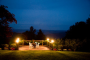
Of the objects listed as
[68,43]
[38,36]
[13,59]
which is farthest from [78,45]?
[38,36]

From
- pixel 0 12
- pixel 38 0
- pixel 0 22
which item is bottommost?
pixel 0 22

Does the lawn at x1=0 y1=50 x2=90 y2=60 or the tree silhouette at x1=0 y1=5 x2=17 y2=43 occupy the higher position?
the tree silhouette at x1=0 y1=5 x2=17 y2=43

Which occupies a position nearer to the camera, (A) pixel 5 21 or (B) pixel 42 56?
(B) pixel 42 56

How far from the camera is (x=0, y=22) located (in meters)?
11.4

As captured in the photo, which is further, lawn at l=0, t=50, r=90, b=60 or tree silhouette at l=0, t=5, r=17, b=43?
tree silhouette at l=0, t=5, r=17, b=43

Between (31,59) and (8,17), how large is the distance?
308 inches

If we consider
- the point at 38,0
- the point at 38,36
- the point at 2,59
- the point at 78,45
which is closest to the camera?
the point at 2,59

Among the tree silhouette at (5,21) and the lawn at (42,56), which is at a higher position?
the tree silhouette at (5,21)

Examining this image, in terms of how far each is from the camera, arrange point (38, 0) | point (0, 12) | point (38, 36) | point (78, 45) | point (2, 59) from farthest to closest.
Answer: point (38, 0) → point (38, 36) → point (0, 12) → point (78, 45) → point (2, 59)

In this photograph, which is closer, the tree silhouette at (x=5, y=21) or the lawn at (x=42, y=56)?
the lawn at (x=42, y=56)

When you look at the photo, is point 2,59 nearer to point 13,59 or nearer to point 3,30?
point 13,59

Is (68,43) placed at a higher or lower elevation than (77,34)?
lower

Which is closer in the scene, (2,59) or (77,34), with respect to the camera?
(2,59)

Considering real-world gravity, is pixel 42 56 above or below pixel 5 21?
below
